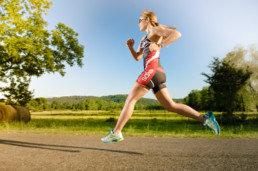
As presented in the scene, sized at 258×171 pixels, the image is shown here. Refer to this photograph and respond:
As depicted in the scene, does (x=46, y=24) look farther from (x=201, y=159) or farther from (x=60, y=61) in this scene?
(x=201, y=159)

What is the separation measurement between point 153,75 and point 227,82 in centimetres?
2595

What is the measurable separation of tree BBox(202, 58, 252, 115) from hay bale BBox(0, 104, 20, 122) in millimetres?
23286

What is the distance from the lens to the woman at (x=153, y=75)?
309 cm

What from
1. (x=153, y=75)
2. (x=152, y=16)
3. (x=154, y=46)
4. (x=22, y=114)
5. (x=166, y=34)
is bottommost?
(x=22, y=114)

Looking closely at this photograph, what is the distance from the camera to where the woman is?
309 cm

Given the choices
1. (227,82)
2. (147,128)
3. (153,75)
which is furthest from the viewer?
(227,82)

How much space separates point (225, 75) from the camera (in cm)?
2602

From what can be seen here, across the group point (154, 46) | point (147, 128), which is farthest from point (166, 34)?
point (147, 128)

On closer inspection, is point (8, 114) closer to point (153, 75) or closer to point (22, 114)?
point (22, 114)

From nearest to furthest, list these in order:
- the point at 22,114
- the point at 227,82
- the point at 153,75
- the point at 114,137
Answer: the point at 153,75 → the point at 114,137 → the point at 22,114 → the point at 227,82

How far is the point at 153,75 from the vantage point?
307cm

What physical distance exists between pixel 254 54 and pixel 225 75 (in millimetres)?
15576

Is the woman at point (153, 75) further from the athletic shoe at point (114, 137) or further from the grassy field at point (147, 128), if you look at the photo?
the grassy field at point (147, 128)

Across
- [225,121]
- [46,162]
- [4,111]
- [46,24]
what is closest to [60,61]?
[46,24]
